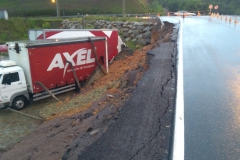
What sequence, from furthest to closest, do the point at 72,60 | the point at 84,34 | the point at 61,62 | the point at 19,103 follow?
the point at 84,34, the point at 72,60, the point at 61,62, the point at 19,103

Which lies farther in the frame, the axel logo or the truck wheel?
the axel logo

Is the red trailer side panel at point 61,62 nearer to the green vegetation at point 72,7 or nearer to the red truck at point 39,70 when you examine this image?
the red truck at point 39,70

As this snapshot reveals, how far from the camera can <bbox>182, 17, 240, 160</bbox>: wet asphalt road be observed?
4113mm

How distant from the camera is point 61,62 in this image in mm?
12297

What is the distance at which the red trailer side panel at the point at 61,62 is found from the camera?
1133 centimetres

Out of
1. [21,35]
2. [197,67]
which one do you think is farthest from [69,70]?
[21,35]

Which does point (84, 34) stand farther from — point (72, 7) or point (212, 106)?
point (72, 7)

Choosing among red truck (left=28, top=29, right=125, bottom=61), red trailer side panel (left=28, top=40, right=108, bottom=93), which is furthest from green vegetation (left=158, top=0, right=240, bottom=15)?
red trailer side panel (left=28, top=40, right=108, bottom=93)

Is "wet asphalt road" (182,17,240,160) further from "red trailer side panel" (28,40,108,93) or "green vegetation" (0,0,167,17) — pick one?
"green vegetation" (0,0,167,17)

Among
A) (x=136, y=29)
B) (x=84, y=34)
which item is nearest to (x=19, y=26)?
(x=136, y=29)

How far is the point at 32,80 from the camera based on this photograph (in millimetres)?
11242

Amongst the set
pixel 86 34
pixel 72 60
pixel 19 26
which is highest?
pixel 86 34

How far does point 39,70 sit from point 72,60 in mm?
1938

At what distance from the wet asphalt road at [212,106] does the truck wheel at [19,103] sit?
7.27 metres
